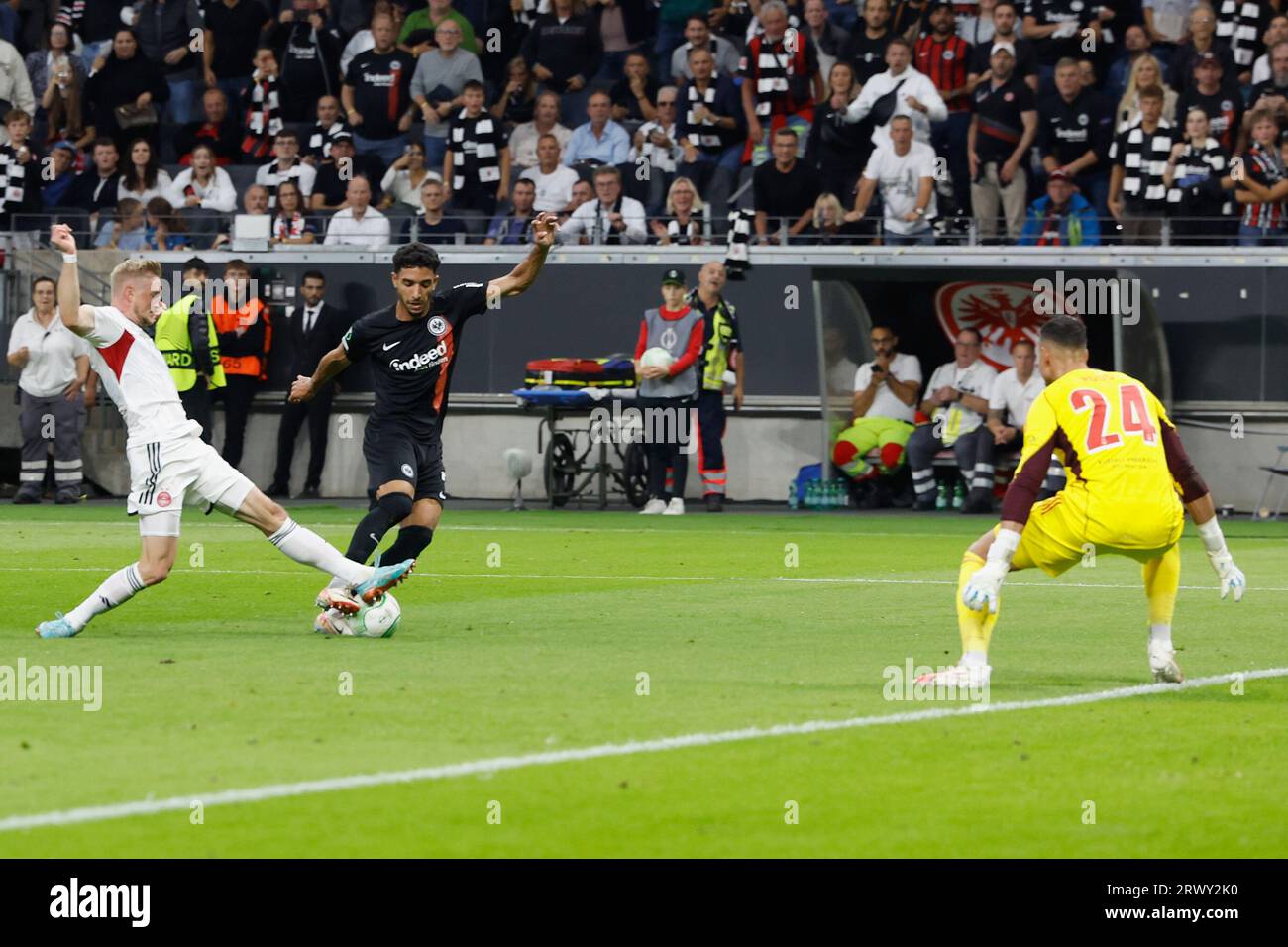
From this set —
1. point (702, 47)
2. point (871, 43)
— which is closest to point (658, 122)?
point (702, 47)

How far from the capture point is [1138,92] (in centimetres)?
2259

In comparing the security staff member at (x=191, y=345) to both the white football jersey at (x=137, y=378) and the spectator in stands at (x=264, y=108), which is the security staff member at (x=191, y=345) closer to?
the spectator in stands at (x=264, y=108)

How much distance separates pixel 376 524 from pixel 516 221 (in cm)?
1429

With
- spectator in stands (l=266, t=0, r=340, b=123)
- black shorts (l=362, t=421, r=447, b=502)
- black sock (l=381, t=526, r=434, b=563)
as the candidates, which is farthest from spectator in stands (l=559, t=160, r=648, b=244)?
black sock (l=381, t=526, r=434, b=563)

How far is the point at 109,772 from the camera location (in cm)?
696

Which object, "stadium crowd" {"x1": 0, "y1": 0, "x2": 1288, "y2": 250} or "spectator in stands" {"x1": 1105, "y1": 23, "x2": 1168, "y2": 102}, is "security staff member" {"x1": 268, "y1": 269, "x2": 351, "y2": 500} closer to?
"stadium crowd" {"x1": 0, "y1": 0, "x2": 1288, "y2": 250}

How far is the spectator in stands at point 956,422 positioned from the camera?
23.5 m

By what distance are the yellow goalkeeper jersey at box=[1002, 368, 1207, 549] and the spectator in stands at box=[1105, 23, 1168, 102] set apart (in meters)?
15.3

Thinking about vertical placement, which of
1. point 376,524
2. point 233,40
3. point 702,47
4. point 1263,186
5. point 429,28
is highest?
point 233,40

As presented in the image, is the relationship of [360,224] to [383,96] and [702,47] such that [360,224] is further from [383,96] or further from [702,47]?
[702,47]

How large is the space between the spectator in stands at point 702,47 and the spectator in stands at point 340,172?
3982mm

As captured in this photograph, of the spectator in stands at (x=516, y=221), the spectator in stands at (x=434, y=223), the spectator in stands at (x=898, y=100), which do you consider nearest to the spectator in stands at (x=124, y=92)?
the spectator in stands at (x=434, y=223)
